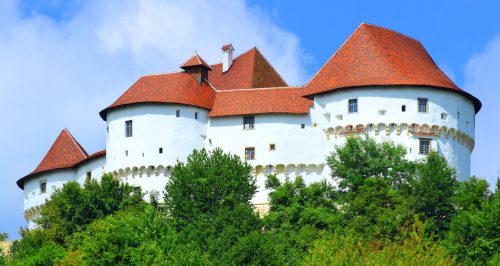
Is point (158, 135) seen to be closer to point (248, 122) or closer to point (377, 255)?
point (248, 122)

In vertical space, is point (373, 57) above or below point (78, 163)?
above

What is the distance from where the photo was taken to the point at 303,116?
9500 cm

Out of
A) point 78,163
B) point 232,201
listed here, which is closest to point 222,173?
point 232,201

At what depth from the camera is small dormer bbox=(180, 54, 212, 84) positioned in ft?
327

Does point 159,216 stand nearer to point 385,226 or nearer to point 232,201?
point 232,201

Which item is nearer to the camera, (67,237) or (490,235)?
(490,235)

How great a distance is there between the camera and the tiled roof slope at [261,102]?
312 feet

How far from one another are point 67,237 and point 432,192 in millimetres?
21707

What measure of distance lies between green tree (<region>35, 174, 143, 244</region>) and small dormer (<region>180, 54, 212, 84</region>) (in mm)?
9757

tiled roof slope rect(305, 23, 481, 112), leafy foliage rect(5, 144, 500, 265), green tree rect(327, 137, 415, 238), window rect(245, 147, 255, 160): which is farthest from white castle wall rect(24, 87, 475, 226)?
green tree rect(327, 137, 415, 238)

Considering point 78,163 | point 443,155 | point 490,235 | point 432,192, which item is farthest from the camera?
point 78,163

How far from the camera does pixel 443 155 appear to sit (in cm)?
9350

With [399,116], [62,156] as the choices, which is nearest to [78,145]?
[62,156]

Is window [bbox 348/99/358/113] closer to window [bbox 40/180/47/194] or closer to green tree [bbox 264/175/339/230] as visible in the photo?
green tree [bbox 264/175/339/230]
